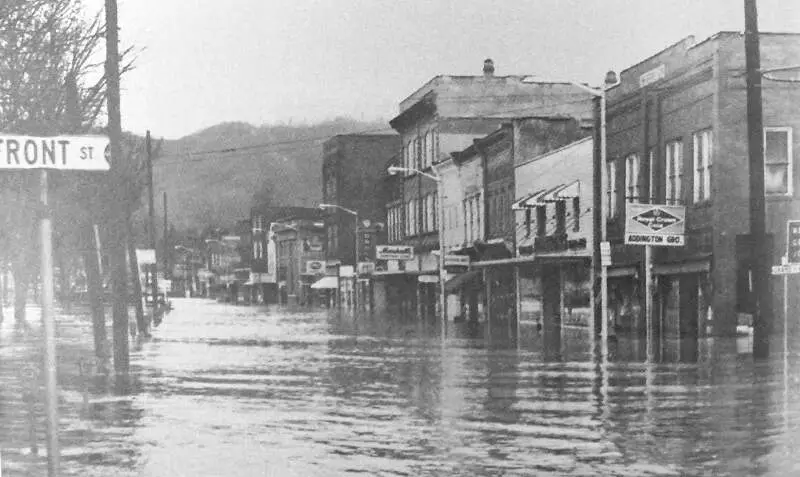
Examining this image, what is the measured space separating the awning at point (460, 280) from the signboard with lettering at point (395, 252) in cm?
668

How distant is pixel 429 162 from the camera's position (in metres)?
57.5

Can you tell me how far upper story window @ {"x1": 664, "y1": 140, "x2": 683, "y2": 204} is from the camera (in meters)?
33.5

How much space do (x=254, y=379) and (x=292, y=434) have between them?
321 inches

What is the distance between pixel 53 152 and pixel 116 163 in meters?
13.5

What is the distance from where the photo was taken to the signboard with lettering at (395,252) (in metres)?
56.5

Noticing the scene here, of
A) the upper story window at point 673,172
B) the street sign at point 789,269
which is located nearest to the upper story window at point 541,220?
the upper story window at point 673,172

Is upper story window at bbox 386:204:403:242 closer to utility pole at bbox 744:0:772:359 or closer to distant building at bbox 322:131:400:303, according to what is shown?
distant building at bbox 322:131:400:303

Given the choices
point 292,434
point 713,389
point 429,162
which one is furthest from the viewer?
point 429,162

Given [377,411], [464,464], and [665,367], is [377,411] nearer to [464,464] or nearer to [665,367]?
[464,464]

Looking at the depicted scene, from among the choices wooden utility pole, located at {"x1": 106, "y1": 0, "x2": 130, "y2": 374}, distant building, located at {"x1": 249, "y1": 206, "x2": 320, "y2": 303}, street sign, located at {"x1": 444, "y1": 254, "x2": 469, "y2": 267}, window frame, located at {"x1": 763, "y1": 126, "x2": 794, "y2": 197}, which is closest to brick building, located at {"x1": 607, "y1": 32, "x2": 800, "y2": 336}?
window frame, located at {"x1": 763, "y1": 126, "x2": 794, "y2": 197}

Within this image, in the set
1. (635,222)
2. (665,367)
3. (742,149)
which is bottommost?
(665,367)

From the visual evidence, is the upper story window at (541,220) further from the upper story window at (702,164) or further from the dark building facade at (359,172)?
the dark building facade at (359,172)

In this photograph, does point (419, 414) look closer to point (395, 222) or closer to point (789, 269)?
point (789, 269)

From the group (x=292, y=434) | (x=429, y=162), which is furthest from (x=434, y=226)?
(x=292, y=434)
